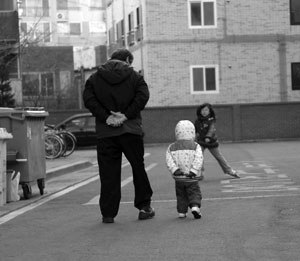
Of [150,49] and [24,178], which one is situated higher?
[150,49]

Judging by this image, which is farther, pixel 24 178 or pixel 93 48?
pixel 93 48

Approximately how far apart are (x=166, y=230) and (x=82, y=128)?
80.2 feet

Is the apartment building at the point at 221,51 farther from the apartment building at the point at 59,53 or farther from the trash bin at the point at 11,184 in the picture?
the trash bin at the point at 11,184

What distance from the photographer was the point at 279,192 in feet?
36.6

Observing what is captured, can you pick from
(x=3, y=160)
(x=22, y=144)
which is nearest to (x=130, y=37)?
(x=22, y=144)

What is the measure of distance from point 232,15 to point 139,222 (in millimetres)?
28626

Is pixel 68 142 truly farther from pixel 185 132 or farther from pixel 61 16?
pixel 61 16

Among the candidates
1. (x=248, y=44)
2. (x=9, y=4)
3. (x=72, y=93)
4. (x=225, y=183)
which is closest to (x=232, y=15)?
(x=248, y=44)

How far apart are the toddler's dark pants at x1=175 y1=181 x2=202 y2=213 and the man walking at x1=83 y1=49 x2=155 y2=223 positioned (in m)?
0.44

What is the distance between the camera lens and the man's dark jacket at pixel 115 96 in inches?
337

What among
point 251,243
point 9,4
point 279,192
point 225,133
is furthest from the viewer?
point 225,133

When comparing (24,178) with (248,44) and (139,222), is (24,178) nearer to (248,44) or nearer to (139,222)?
(139,222)

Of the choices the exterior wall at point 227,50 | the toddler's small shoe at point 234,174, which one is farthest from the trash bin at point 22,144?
the exterior wall at point 227,50

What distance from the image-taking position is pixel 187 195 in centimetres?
888
